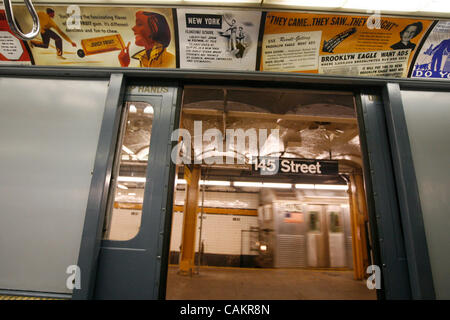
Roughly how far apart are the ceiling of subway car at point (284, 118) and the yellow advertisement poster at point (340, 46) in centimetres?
29

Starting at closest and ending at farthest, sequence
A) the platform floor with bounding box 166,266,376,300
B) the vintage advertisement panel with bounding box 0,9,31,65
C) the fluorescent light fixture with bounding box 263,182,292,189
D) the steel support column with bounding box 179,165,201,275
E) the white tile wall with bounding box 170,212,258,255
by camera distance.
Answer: the vintage advertisement panel with bounding box 0,9,31,65 → the platform floor with bounding box 166,266,376,300 → the steel support column with bounding box 179,165,201,275 → the fluorescent light fixture with bounding box 263,182,292,189 → the white tile wall with bounding box 170,212,258,255

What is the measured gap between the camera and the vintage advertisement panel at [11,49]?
8.02ft

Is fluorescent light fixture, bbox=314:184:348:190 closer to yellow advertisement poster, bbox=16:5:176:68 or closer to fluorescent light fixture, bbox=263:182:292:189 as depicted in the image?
fluorescent light fixture, bbox=263:182:292:189

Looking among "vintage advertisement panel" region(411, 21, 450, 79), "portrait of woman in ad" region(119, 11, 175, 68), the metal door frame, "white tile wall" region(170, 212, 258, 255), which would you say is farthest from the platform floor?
"vintage advertisement panel" region(411, 21, 450, 79)

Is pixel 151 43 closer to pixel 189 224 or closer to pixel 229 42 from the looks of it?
pixel 229 42

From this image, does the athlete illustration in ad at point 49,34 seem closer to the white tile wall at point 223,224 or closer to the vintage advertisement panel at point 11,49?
the vintage advertisement panel at point 11,49

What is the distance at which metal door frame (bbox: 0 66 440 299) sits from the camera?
1979 millimetres

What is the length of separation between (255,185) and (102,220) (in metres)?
9.67

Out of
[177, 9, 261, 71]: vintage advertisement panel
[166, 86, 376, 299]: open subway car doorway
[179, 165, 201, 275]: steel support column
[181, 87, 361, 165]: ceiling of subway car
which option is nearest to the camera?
[177, 9, 261, 71]: vintage advertisement panel

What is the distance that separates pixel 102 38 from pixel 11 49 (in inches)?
38.5

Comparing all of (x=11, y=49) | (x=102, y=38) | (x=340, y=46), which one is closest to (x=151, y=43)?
(x=102, y=38)

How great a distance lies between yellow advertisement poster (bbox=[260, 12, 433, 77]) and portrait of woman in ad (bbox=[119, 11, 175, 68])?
38.5 inches

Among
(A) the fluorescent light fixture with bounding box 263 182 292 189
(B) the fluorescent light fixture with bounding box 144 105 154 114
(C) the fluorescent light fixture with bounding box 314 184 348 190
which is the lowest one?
(B) the fluorescent light fixture with bounding box 144 105 154 114
